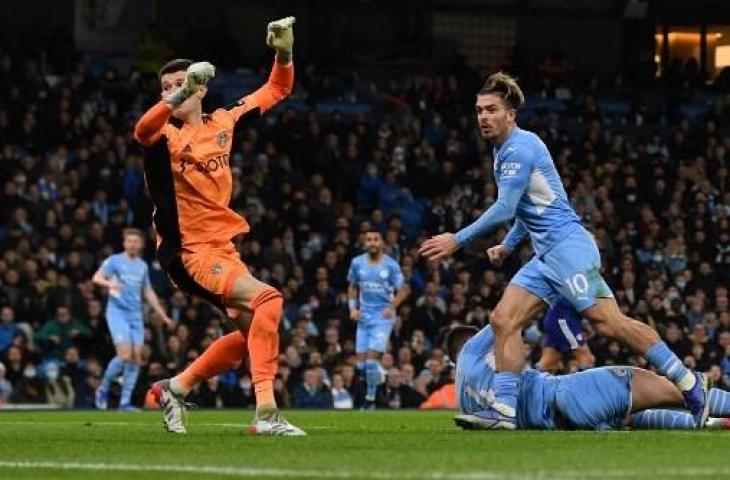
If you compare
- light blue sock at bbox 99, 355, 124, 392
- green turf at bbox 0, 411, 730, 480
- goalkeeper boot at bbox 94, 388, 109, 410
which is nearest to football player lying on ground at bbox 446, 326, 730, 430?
green turf at bbox 0, 411, 730, 480

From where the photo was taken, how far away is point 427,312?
27.7 meters

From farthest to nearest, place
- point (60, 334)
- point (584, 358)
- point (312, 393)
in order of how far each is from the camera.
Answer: point (584, 358), point (312, 393), point (60, 334)

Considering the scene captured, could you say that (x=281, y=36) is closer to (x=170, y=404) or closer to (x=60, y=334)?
(x=170, y=404)

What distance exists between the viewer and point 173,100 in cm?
1137

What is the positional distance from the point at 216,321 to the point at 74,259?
6.90 feet

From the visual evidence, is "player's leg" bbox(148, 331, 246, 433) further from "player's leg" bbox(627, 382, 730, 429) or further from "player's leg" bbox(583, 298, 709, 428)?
"player's leg" bbox(627, 382, 730, 429)

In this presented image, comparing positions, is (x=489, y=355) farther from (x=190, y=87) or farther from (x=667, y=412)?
(x=190, y=87)

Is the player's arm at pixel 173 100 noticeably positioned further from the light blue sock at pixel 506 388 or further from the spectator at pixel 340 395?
the spectator at pixel 340 395

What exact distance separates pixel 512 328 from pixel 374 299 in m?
12.3

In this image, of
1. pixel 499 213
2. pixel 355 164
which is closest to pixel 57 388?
pixel 355 164

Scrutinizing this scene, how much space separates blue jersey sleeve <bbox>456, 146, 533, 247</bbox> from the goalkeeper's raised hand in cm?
163

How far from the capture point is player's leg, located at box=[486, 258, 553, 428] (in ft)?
39.3

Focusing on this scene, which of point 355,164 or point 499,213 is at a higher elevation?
point 499,213

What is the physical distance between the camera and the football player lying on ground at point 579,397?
11734 mm
